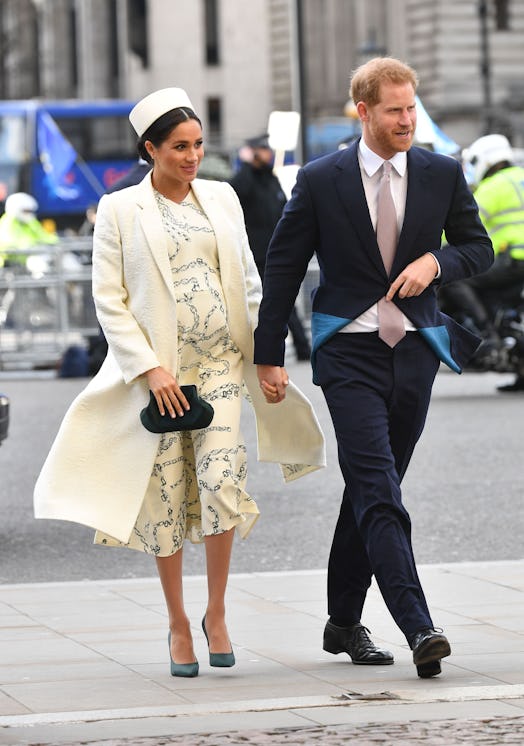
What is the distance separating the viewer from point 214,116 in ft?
225

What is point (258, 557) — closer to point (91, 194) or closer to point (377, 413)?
point (377, 413)

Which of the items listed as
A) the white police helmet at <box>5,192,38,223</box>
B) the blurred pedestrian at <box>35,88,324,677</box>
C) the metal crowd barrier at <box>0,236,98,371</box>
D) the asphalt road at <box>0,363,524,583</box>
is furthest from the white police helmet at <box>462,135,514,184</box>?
the white police helmet at <box>5,192,38,223</box>

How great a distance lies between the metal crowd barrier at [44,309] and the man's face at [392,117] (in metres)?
14.9

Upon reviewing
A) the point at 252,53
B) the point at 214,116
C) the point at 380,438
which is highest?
the point at 380,438

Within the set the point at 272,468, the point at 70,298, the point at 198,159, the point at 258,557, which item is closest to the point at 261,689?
the point at 198,159

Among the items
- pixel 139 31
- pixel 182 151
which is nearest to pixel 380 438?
pixel 182 151

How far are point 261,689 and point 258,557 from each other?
297 cm

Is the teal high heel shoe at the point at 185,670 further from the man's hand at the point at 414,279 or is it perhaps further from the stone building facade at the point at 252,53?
the stone building facade at the point at 252,53

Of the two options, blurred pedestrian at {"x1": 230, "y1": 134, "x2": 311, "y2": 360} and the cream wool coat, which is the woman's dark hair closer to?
the cream wool coat

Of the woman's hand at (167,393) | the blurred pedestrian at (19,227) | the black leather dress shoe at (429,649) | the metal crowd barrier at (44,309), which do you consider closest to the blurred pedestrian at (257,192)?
the metal crowd barrier at (44,309)

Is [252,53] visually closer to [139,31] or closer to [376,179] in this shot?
[139,31]

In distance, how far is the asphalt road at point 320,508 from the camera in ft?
27.1

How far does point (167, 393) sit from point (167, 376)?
76 mm

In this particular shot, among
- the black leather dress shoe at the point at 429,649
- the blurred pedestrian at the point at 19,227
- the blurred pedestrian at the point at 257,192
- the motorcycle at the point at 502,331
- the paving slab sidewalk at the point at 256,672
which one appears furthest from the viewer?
the blurred pedestrian at the point at 19,227
